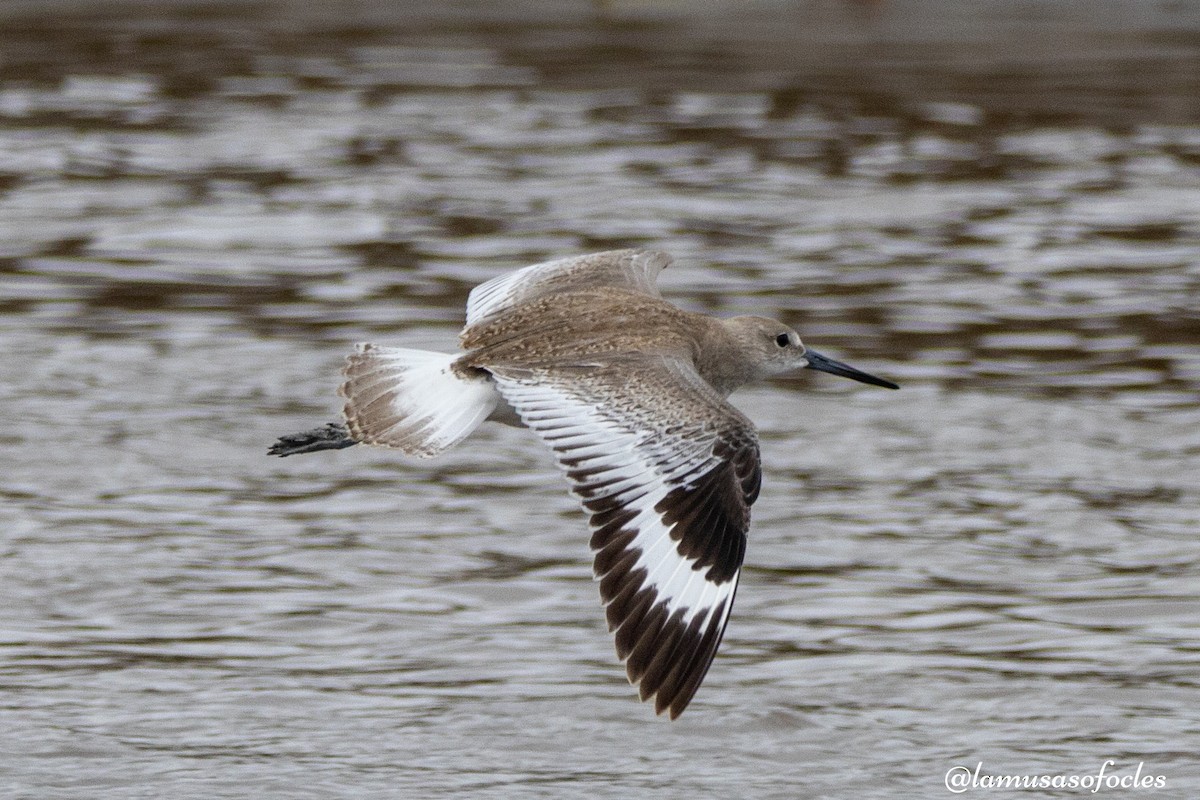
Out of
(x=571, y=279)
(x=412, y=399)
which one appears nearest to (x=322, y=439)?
(x=412, y=399)

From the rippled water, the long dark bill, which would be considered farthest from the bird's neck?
the rippled water

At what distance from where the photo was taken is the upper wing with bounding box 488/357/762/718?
5645mm

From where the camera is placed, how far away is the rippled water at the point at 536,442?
23.8 ft

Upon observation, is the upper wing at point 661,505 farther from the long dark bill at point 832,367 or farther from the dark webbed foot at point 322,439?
the long dark bill at point 832,367

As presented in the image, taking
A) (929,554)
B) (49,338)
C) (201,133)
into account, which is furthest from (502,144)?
(929,554)

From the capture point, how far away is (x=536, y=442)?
10016 mm

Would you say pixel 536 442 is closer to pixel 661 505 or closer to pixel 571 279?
pixel 571 279

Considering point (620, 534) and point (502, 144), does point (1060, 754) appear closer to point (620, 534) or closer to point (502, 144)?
point (620, 534)

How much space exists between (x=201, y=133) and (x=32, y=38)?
4.32m

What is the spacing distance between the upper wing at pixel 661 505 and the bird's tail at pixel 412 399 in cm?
24

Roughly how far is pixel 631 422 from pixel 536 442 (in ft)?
13.4

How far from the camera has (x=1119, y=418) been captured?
1034cm

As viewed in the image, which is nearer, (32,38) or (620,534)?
(620,534)

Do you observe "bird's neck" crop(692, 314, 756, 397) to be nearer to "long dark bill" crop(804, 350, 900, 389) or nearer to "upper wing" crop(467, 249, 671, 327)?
"long dark bill" crop(804, 350, 900, 389)
